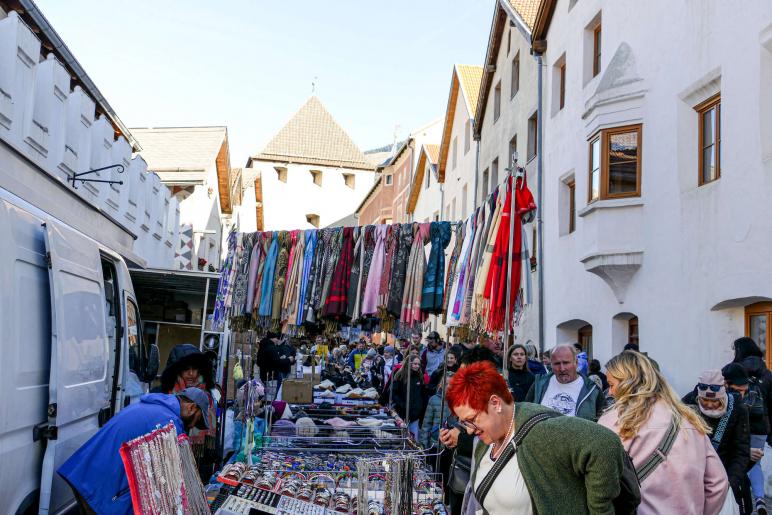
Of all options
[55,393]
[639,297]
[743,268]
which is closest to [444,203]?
[639,297]

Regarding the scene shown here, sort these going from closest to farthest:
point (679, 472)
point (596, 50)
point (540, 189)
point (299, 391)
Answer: point (679, 472) → point (299, 391) → point (596, 50) → point (540, 189)

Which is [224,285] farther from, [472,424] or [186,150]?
[186,150]

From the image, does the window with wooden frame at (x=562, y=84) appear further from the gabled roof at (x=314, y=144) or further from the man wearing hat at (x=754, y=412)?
the gabled roof at (x=314, y=144)

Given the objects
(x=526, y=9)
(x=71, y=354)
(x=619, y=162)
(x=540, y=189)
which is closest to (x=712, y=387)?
(x=71, y=354)

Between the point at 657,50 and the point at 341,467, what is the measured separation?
34.2 feet

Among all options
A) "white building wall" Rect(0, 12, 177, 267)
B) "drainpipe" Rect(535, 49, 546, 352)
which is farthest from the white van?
"drainpipe" Rect(535, 49, 546, 352)

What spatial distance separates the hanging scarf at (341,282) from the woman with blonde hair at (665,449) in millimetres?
4546

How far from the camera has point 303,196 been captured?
60031 mm

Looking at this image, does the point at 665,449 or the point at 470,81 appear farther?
the point at 470,81

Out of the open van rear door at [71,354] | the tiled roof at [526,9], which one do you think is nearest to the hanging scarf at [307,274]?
the open van rear door at [71,354]

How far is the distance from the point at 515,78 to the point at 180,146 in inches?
565

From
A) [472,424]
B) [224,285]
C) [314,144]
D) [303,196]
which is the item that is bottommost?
[472,424]

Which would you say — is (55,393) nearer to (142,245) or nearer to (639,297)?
(639,297)

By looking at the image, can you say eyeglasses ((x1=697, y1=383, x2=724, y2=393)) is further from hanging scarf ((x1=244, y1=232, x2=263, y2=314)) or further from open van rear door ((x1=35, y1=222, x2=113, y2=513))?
hanging scarf ((x1=244, y1=232, x2=263, y2=314))
